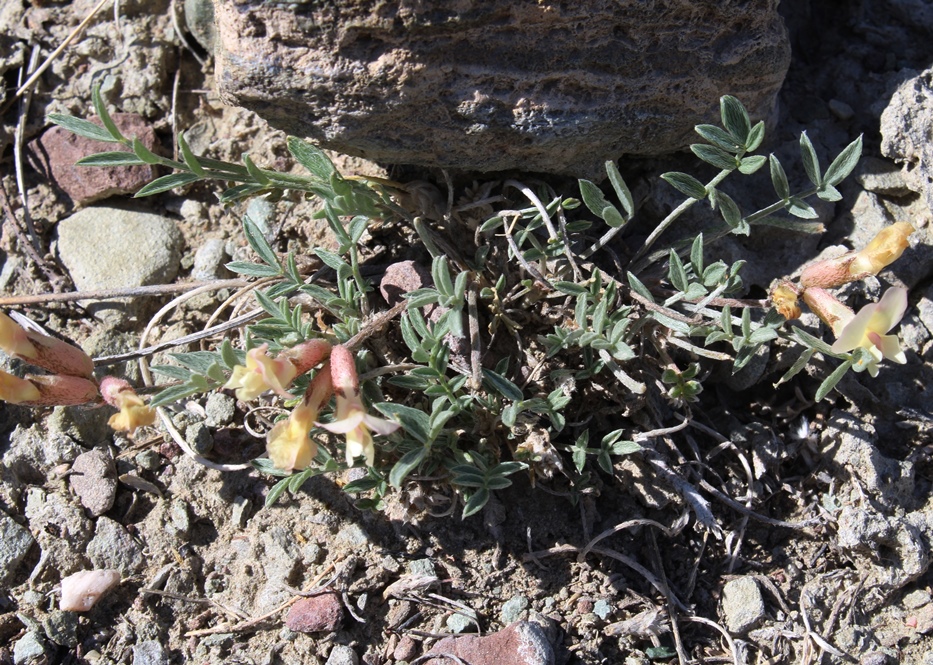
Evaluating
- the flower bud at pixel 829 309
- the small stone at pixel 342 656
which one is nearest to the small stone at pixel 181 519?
the small stone at pixel 342 656

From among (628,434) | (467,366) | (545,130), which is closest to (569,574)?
(628,434)

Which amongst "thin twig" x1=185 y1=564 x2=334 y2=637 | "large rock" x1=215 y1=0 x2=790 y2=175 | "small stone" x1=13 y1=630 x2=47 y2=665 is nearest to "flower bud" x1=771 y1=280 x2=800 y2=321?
"large rock" x1=215 y1=0 x2=790 y2=175

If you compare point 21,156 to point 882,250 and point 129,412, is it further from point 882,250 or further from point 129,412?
point 882,250

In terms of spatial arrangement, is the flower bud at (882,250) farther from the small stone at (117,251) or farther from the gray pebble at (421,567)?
the small stone at (117,251)

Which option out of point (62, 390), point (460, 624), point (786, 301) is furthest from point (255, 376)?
point (786, 301)

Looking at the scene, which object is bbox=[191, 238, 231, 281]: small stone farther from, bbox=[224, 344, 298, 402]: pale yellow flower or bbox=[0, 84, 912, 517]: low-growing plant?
bbox=[224, 344, 298, 402]: pale yellow flower
